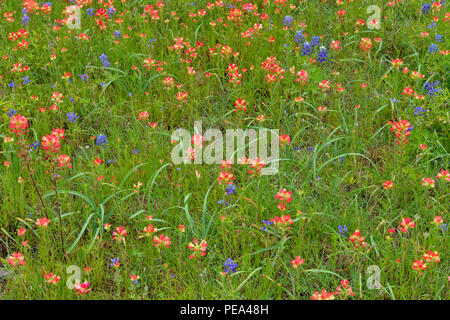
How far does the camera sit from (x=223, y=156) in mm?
3971

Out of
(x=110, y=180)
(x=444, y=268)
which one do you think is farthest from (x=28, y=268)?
(x=444, y=268)

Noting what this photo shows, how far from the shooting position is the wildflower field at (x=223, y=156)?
3072 mm

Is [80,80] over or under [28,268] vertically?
over

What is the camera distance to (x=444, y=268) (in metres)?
3.12

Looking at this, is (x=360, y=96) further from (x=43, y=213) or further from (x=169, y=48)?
(x=43, y=213)

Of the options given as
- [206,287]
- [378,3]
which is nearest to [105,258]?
[206,287]

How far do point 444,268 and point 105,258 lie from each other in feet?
7.41

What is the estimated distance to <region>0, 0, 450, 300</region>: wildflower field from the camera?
3072mm

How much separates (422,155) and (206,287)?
1.97 m

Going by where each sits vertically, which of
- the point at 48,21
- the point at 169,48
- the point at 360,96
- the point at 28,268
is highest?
the point at 48,21

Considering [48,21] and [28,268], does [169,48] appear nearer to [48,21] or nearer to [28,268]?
[48,21]
